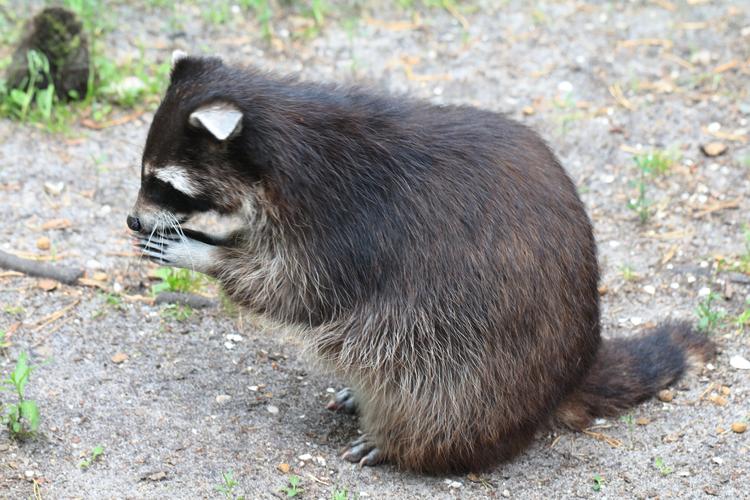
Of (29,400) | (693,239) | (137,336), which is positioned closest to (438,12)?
(693,239)

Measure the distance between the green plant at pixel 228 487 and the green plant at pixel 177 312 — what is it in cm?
138

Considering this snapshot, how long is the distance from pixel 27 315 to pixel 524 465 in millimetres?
2692

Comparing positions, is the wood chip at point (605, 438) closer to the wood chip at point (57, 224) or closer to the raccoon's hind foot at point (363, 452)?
the raccoon's hind foot at point (363, 452)

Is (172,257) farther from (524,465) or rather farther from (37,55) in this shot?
(37,55)

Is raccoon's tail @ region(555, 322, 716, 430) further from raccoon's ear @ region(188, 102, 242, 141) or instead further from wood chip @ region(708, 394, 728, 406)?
raccoon's ear @ region(188, 102, 242, 141)

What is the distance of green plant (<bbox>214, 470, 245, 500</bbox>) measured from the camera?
14.2ft

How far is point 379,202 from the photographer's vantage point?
4.60 m

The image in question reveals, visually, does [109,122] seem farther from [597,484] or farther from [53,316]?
[597,484]

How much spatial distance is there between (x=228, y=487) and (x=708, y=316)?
285 centimetres

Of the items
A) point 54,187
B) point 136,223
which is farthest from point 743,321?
point 54,187

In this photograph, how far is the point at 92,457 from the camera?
4.44 metres

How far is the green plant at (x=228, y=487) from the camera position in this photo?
4.32 metres

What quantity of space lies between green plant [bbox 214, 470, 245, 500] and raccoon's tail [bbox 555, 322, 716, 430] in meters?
1.69

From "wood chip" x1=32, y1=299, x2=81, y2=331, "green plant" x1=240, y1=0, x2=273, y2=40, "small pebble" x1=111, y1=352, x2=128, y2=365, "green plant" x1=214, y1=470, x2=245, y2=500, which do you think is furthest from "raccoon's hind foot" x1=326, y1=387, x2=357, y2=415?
"green plant" x1=240, y1=0, x2=273, y2=40
